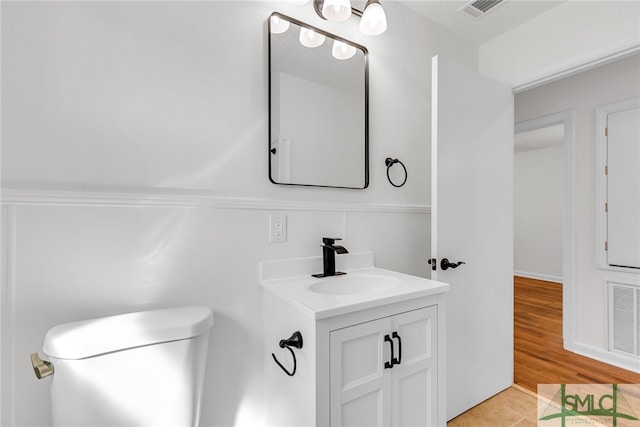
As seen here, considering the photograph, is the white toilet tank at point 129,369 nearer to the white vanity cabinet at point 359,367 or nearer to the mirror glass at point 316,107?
the white vanity cabinet at point 359,367

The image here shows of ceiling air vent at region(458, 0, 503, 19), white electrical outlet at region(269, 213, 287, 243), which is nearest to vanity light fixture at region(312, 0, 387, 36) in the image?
ceiling air vent at region(458, 0, 503, 19)

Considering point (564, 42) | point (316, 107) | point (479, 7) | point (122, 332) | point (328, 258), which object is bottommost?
point (122, 332)

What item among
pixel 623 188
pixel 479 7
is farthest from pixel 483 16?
pixel 623 188

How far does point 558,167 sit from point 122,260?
6126 mm

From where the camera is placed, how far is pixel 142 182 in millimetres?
1129

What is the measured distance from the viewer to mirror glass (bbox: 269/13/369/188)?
4.60ft

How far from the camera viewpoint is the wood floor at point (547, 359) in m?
2.10

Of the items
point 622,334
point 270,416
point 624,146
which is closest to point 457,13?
point 624,146

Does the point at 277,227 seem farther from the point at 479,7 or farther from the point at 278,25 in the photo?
the point at 479,7

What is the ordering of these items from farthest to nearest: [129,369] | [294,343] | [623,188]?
1. [623,188]
2. [294,343]
3. [129,369]

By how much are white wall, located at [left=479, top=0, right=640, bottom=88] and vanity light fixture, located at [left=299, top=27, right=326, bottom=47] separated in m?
1.36

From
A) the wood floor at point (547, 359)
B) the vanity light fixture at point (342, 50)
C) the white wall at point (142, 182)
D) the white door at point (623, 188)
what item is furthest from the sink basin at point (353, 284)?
the white door at point (623, 188)

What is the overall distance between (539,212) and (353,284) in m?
5.27

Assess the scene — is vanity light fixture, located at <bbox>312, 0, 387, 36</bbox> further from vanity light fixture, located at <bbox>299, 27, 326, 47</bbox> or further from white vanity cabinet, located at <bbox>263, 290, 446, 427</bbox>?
white vanity cabinet, located at <bbox>263, 290, 446, 427</bbox>
